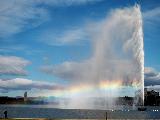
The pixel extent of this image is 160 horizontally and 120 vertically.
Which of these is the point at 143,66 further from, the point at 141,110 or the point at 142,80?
the point at 141,110

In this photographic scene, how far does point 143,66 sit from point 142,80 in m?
4.41

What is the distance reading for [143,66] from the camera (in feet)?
311

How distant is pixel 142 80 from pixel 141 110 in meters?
76.2

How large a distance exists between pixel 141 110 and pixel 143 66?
79175mm

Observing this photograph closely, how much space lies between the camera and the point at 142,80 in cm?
9675

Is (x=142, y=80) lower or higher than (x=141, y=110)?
higher

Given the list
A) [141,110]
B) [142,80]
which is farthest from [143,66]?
[141,110]

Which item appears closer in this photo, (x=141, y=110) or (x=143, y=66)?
(x=143, y=66)

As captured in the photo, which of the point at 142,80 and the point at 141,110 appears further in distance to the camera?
the point at 141,110

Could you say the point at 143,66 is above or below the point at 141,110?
above

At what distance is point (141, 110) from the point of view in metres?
170
